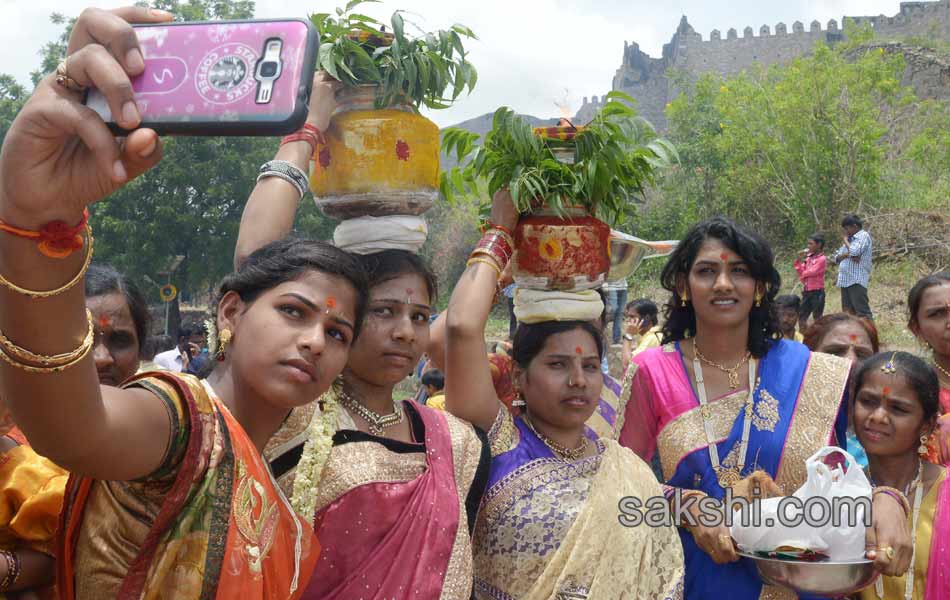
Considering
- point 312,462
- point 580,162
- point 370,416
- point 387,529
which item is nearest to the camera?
point 312,462

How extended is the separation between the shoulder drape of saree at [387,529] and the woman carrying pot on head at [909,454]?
1.77 metres

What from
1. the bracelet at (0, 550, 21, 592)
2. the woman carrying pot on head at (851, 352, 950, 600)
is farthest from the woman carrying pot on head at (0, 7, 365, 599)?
the woman carrying pot on head at (851, 352, 950, 600)

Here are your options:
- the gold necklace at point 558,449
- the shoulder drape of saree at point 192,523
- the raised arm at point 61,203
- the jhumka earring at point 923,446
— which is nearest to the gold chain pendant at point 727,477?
the gold necklace at point 558,449

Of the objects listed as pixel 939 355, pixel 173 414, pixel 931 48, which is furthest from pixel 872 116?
pixel 173 414

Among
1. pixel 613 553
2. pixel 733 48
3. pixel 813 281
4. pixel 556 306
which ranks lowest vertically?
pixel 613 553

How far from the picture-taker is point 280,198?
8.41 ft

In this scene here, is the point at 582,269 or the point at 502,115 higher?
the point at 502,115

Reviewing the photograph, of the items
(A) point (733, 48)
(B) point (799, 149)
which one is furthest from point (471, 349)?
(A) point (733, 48)

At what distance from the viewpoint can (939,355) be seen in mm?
3906

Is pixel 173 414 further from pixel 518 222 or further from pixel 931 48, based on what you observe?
pixel 931 48

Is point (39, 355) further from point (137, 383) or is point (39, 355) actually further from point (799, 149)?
point (799, 149)

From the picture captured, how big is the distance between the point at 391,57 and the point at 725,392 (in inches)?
74.9

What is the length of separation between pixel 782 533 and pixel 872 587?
0.77 meters

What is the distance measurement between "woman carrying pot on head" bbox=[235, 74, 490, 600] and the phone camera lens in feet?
3.33
